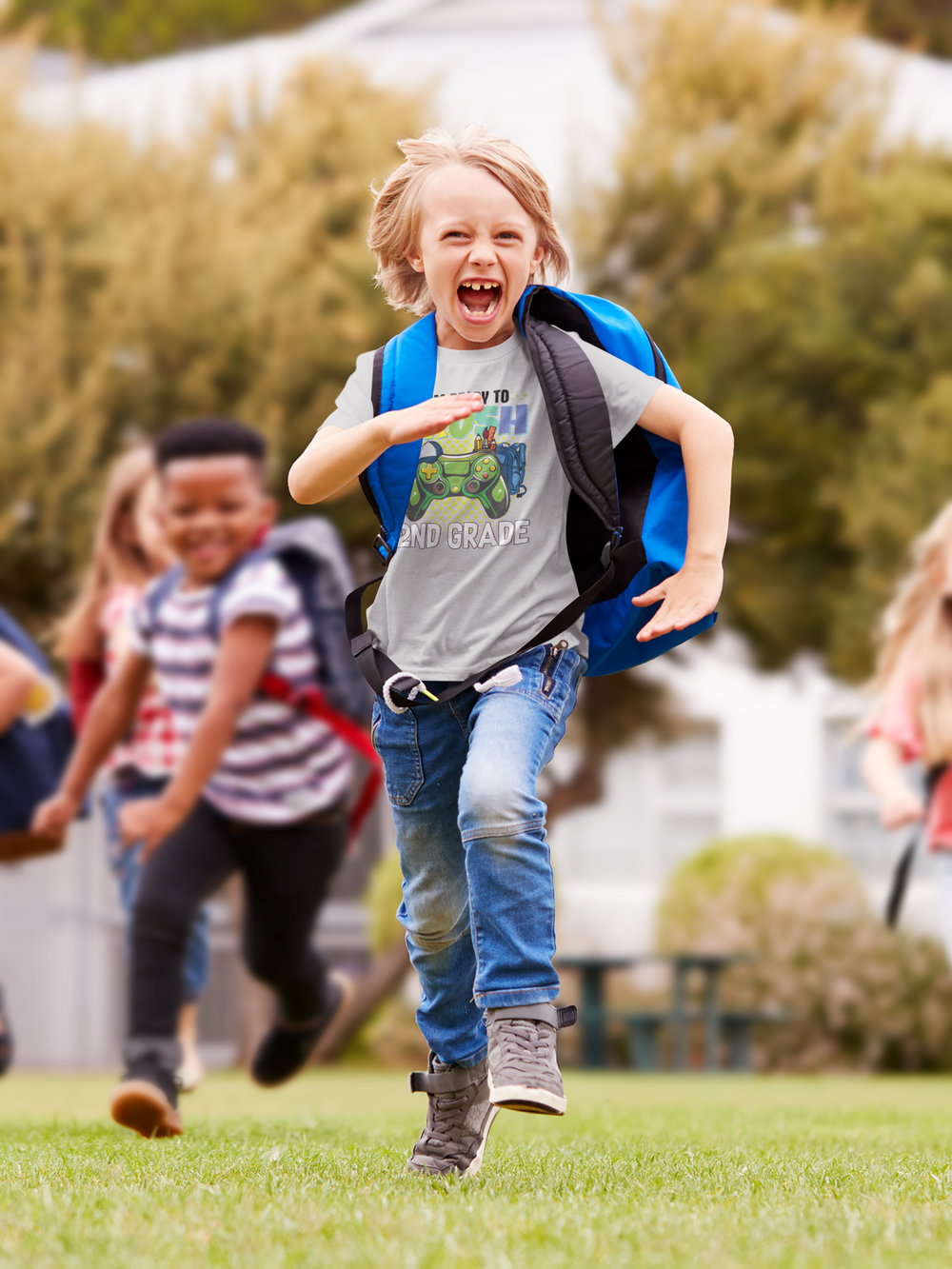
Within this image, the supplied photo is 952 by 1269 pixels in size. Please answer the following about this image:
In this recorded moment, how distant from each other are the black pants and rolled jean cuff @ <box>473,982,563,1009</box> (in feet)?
6.20

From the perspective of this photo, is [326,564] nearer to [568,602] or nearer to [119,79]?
[568,602]

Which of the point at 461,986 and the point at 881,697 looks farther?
the point at 881,697

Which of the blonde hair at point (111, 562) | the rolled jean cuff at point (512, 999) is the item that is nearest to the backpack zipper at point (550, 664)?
the rolled jean cuff at point (512, 999)

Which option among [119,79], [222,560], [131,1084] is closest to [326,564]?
[222,560]

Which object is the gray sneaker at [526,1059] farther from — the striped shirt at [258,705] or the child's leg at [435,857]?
the striped shirt at [258,705]

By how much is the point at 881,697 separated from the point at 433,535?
3057 mm

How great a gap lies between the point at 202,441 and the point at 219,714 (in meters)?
1.03

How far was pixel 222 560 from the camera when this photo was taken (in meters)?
5.49

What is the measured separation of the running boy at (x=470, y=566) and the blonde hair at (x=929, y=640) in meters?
2.74

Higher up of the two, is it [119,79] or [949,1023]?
[119,79]

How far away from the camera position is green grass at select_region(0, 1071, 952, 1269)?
2297mm

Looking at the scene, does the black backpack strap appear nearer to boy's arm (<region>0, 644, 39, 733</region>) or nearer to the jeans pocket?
the jeans pocket

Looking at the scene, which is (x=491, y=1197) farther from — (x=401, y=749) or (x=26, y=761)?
(x=26, y=761)

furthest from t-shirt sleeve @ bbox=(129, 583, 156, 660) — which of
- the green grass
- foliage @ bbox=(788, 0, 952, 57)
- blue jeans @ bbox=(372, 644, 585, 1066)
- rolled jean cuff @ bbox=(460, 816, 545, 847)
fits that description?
foliage @ bbox=(788, 0, 952, 57)
